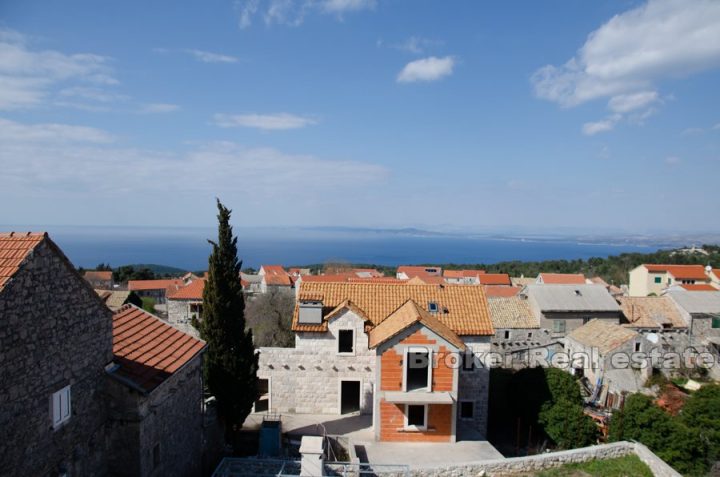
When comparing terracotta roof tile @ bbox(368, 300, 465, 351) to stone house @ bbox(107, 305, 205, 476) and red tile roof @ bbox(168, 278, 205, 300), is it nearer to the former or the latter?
stone house @ bbox(107, 305, 205, 476)

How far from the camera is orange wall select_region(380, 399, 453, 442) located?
56.3 feet

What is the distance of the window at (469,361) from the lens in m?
19.3

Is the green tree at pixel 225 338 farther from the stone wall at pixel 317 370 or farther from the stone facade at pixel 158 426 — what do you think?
the stone wall at pixel 317 370

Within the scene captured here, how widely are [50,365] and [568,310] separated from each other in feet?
129

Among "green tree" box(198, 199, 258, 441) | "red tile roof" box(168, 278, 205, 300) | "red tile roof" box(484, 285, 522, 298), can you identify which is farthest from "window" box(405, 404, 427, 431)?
"red tile roof" box(484, 285, 522, 298)

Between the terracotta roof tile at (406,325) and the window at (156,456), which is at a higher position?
the terracotta roof tile at (406,325)

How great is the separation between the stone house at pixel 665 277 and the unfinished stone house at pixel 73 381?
2556 inches

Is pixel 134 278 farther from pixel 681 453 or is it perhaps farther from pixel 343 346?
pixel 681 453

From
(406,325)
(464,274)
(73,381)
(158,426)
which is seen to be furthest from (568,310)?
(464,274)

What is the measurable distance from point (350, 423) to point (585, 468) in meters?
8.84

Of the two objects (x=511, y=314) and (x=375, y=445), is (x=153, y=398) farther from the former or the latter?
(x=511, y=314)

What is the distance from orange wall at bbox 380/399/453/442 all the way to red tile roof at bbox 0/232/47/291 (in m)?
12.8

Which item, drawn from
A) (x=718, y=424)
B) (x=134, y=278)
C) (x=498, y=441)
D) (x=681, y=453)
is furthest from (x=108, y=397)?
(x=134, y=278)

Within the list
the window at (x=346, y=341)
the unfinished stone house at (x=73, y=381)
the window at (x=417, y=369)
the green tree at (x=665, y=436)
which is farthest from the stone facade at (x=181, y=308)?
the green tree at (x=665, y=436)
